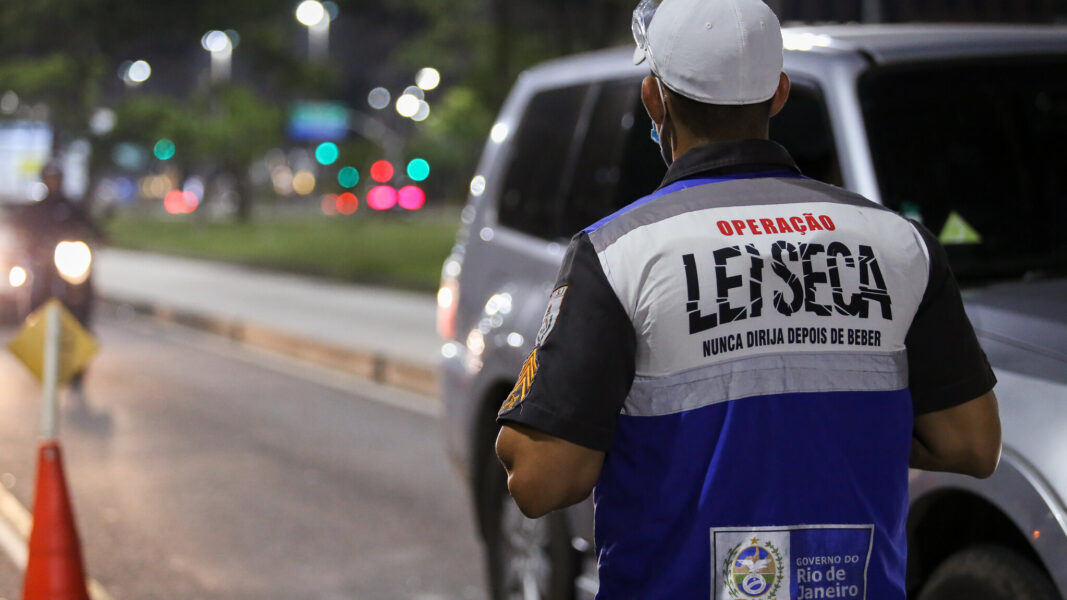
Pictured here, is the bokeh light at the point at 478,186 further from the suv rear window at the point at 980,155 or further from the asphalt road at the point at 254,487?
the suv rear window at the point at 980,155

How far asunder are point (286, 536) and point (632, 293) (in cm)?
530

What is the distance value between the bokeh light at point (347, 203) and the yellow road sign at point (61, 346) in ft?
193

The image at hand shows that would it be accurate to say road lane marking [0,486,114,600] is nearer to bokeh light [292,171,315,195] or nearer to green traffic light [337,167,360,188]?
green traffic light [337,167,360,188]

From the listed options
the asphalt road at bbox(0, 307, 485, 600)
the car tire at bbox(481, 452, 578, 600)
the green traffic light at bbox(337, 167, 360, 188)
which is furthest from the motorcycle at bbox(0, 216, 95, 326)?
the green traffic light at bbox(337, 167, 360, 188)

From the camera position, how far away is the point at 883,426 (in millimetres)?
2205

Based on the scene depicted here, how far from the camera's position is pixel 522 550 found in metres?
4.99

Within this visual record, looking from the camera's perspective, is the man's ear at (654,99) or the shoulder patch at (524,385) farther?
the man's ear at (654,99)

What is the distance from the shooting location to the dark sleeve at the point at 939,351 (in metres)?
2.27

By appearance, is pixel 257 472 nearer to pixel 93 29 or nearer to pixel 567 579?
pixel 567 579

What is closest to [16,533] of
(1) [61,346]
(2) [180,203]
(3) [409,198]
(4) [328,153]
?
(1) [61,346]

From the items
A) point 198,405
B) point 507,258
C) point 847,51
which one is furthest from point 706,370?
point 198,405

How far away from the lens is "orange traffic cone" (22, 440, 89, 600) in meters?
4.99

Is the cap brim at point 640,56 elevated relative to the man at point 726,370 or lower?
elevated

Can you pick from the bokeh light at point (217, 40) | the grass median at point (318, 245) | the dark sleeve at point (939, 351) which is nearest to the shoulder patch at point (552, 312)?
the dark sleeve at point (939, 351)
